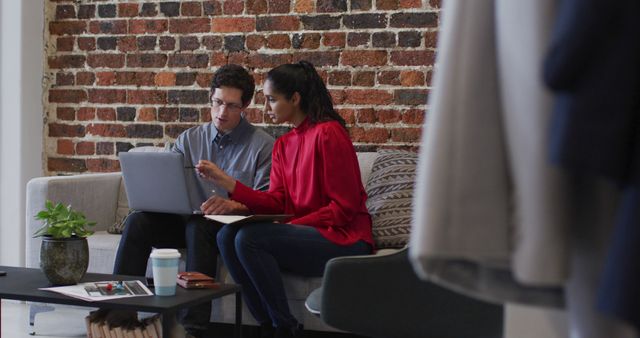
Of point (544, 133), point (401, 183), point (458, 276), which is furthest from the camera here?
point (401, 183)

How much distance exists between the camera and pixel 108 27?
5020 millimetres

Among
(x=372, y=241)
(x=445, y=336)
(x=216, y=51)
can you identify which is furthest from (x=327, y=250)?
(x=216, y=51)

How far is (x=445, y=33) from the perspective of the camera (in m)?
0.93

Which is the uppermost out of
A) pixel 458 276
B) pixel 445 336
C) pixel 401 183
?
pixel 458 276

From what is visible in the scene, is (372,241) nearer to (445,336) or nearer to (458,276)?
(445,336)

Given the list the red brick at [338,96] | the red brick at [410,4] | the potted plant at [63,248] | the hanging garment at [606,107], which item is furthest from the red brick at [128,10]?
the hanging garment at [606,107]

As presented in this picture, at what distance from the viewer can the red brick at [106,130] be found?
5.02 meters

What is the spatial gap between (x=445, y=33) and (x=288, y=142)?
121 inches

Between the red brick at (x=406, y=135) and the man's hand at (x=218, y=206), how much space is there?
0.92 meters

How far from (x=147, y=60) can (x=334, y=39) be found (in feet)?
3.16

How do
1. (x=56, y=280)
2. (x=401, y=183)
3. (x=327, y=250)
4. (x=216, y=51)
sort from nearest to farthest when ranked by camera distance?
(x=56, y=280), (x=327, y=250), (x=401, y=183), (x=216, y=51)

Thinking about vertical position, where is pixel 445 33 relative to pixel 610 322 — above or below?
above

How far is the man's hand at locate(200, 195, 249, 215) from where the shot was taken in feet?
12.6

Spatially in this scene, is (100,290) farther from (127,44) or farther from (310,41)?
(127,44)
